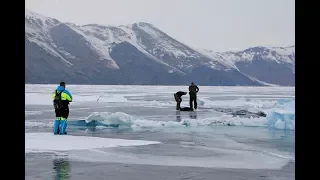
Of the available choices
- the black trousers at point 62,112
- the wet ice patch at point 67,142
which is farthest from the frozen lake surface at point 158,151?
the black trousers at point 62,112

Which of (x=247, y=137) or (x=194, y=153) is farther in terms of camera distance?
(x=247, y=137)

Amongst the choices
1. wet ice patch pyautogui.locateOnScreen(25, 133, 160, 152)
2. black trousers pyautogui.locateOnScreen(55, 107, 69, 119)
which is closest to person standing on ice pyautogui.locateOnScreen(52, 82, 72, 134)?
black trousers pyautogui.locateOnScreen(55, 107, 69, 119)

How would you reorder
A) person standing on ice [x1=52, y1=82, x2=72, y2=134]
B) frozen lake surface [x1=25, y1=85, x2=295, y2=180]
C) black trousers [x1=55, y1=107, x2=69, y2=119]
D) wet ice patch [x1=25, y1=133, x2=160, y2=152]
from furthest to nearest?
black trousers [x1=55, y1=107, x2=69, y2=119] → person standing on ice [x1=52, y1=82, x2=72, y2=134] → wet ice patch [x1=25, y1=133, x2=160, y2=152] → frozen lake surface [x1=25, y1=85, x2=295, y2=180]

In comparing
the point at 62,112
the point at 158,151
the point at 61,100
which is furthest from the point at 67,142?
the point at 158,151

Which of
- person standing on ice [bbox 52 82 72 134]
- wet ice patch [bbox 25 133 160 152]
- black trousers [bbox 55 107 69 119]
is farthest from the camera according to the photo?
black trousers [bbox 55 107 69 119]

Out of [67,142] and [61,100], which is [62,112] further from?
[67,142]

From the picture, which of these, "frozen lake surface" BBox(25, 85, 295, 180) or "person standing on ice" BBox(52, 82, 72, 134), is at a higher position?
"person standing on ice" BBox(52, 82, 72, 134)

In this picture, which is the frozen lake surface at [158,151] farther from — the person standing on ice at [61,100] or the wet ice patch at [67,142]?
the person standing on ice at [61,100]

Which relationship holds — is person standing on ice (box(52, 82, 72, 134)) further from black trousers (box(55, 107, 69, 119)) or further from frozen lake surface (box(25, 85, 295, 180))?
frozen lake surface (box(25, 85, 295, 180))
